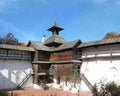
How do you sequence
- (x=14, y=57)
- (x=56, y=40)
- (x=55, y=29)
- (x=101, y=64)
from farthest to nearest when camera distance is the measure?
(x=55, y=29) → (x=56, y=40) → (x=14, y=57) → (x=101, y=64)

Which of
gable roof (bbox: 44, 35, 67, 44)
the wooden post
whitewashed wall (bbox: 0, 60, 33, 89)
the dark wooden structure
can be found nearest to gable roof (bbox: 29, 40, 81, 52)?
the dark wooden structure

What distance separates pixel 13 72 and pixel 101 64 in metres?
13.0

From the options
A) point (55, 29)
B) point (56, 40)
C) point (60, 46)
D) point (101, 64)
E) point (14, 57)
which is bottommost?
point (101, 64)

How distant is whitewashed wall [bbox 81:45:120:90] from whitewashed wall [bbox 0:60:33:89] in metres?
8.98

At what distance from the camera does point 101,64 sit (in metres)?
23.5

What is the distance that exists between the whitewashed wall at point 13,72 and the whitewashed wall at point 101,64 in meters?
8.98

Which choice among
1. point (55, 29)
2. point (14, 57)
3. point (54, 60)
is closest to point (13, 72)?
point (14, 57)

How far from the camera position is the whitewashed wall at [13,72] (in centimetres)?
2605

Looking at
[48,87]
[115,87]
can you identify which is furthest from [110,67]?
[48,87]

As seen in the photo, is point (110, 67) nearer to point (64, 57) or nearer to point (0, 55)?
point (64, 57)

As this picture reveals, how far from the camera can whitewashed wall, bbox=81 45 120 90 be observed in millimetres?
21995

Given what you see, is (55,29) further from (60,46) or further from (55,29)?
(60,46)

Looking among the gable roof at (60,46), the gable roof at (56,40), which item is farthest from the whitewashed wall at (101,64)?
the gable roof at (56,40)

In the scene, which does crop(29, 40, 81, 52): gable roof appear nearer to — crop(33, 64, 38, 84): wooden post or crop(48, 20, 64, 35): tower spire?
crop(33, 64, 38, 84): wooden post
